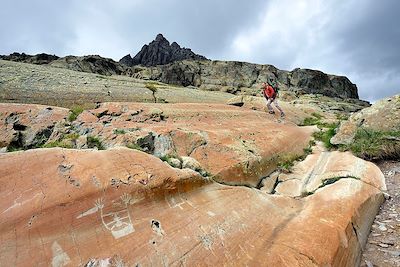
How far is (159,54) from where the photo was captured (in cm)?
11362

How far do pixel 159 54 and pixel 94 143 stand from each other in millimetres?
110471

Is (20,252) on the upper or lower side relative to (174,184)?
lower

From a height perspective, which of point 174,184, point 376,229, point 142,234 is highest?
point 174,184

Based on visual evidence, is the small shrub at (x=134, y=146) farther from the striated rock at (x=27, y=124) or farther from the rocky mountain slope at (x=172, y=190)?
the striated rock at (x=27, y=124)

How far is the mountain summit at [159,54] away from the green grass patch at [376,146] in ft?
344

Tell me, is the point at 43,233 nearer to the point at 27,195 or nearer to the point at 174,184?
the point at 27,195

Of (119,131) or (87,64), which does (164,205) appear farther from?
(87,64)

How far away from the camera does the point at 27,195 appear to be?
13.5 feet

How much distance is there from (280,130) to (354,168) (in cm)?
356

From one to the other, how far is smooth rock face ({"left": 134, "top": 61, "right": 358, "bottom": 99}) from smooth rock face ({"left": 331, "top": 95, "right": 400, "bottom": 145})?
44.4 metres

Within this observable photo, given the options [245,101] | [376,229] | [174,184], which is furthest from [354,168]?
[245,101]

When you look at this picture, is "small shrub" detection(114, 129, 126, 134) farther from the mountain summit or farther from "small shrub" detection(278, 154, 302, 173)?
the mountain summit

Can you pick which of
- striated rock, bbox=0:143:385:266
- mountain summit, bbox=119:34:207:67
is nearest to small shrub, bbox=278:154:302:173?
striated rock, bbox=0:143:385:266

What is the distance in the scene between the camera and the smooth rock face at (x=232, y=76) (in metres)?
63.3
